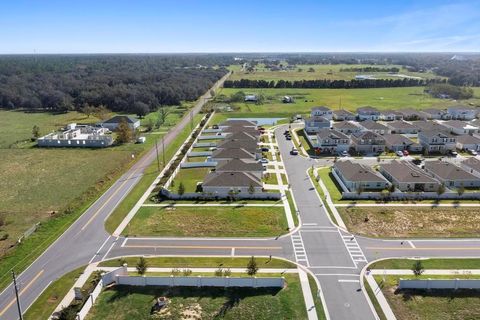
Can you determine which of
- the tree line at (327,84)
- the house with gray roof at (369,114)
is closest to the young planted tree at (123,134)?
the house with gray roof at (369,114)

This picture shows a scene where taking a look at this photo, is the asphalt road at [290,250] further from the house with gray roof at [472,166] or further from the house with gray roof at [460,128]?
the house with gray roof at [460,128]

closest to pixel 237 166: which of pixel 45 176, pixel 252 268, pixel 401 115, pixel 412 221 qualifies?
pixel 412 221

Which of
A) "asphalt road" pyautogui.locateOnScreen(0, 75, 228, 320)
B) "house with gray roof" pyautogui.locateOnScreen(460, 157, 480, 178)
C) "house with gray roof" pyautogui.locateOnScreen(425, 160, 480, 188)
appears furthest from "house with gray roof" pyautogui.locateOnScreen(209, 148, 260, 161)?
"house with gray roof" pyautogui.locateOnScreen(460, 157, 480, 178)

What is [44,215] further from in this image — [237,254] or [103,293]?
[237,254]

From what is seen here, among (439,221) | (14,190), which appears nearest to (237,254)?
(439,221)

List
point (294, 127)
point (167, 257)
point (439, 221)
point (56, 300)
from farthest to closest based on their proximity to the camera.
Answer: point (294, 127), point (439, 221), point (167, 257), point (56, 300)

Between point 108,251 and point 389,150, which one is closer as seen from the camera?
point 108,251

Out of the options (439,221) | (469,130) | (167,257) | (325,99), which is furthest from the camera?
(325,99)

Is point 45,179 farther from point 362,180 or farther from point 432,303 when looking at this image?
point 432,303
